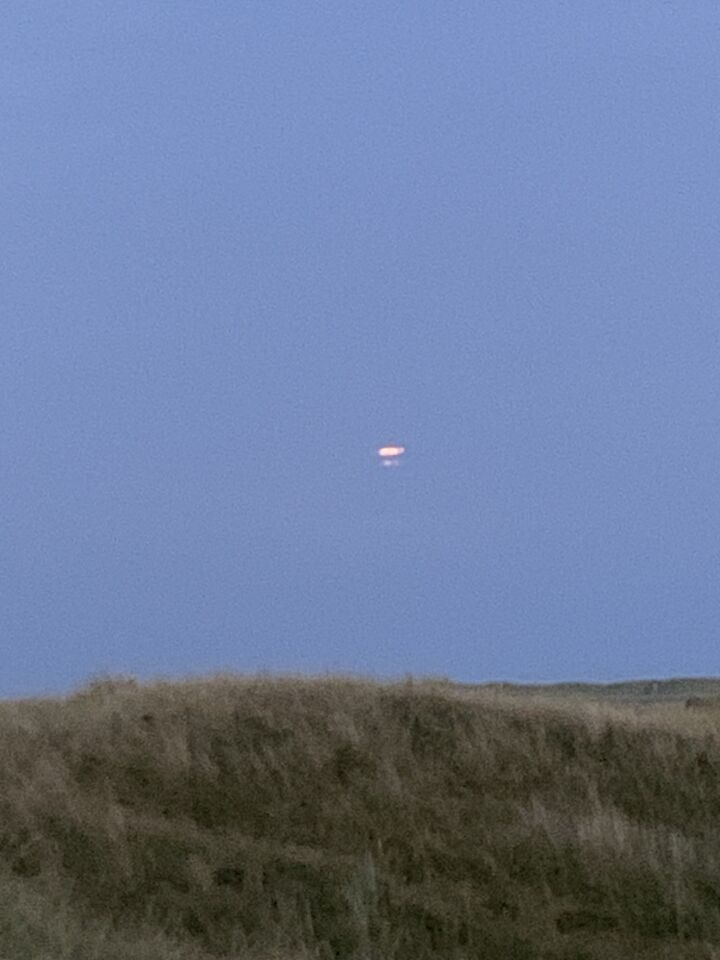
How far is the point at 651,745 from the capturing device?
16.5 m

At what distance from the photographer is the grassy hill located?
38.8 ft

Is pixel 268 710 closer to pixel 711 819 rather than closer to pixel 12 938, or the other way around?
pixel 711 819

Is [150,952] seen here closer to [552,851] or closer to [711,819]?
[552,851]

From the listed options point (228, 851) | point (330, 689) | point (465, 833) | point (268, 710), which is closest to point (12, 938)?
point (228, 851)

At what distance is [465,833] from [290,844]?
172 centimetres

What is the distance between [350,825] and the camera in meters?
14.1

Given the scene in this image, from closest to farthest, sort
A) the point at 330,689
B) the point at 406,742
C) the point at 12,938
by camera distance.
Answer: the point at 12,938 < the point at 406,742 < the point at 330,689

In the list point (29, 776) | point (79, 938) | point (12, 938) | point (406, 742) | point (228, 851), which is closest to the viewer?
point (12, 938)

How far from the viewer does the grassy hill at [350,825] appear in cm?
1183

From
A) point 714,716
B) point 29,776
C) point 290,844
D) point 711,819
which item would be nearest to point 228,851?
point 290,844

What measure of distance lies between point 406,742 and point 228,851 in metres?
3.39

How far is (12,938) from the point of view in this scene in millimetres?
9234

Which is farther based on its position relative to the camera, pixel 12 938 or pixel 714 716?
pixel 714 716

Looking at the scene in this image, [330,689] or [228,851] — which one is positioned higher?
[330,689]
